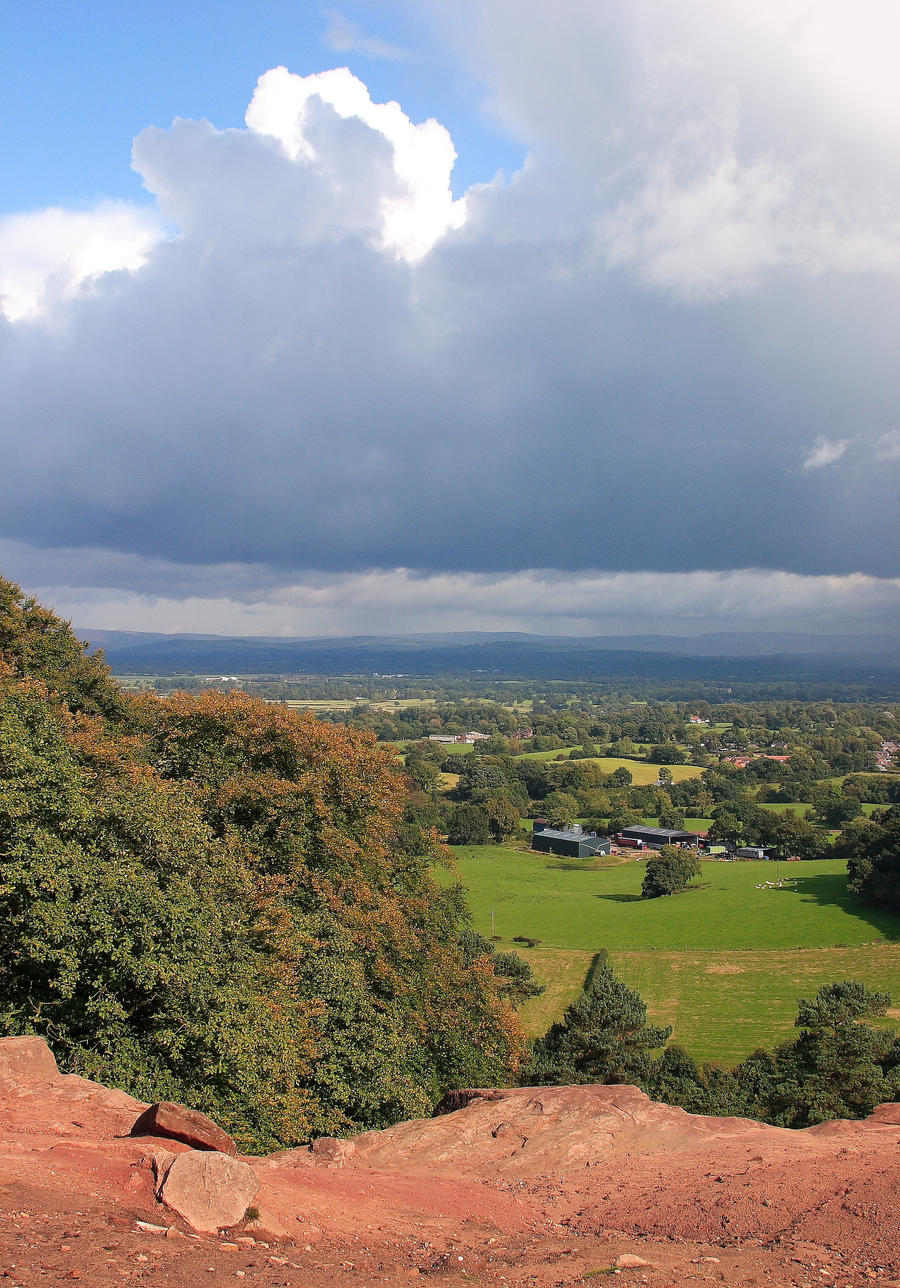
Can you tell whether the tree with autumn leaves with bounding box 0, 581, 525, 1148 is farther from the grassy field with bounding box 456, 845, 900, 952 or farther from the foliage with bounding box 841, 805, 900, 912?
the foliage with bounding box 841, 805, 900, 912

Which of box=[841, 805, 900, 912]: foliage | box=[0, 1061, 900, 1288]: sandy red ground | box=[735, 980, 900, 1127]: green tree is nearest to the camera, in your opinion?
box=[0, 1061, 900, 1288]: sandy red ground

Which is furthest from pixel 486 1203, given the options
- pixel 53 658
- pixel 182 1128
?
pixel 53 658

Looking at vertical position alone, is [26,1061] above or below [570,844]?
above

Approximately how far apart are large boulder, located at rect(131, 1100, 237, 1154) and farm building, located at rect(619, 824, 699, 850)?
320 feet

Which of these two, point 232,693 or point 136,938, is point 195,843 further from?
point 232,693

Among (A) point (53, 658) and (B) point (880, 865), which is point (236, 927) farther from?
(B) point (880, 865)

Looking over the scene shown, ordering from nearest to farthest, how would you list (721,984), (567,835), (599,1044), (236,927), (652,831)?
(236,927) < (599,1044) < (721,984) < (567,835) < (652,831)

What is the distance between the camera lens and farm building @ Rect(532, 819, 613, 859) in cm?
9838

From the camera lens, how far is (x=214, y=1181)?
32.6ft

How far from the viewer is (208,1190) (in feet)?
32.3

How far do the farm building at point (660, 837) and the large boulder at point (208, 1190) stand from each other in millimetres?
99276

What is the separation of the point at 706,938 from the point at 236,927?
178 feet

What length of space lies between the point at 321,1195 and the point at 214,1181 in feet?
7.50

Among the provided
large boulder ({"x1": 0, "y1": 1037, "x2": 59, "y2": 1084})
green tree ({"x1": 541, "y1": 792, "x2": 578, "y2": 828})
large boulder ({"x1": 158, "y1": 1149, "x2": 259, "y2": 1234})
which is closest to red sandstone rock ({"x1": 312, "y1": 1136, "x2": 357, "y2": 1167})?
large boulder ({"x1": 158, "y1": 1149, "x2": 259, "y2": 1234})
